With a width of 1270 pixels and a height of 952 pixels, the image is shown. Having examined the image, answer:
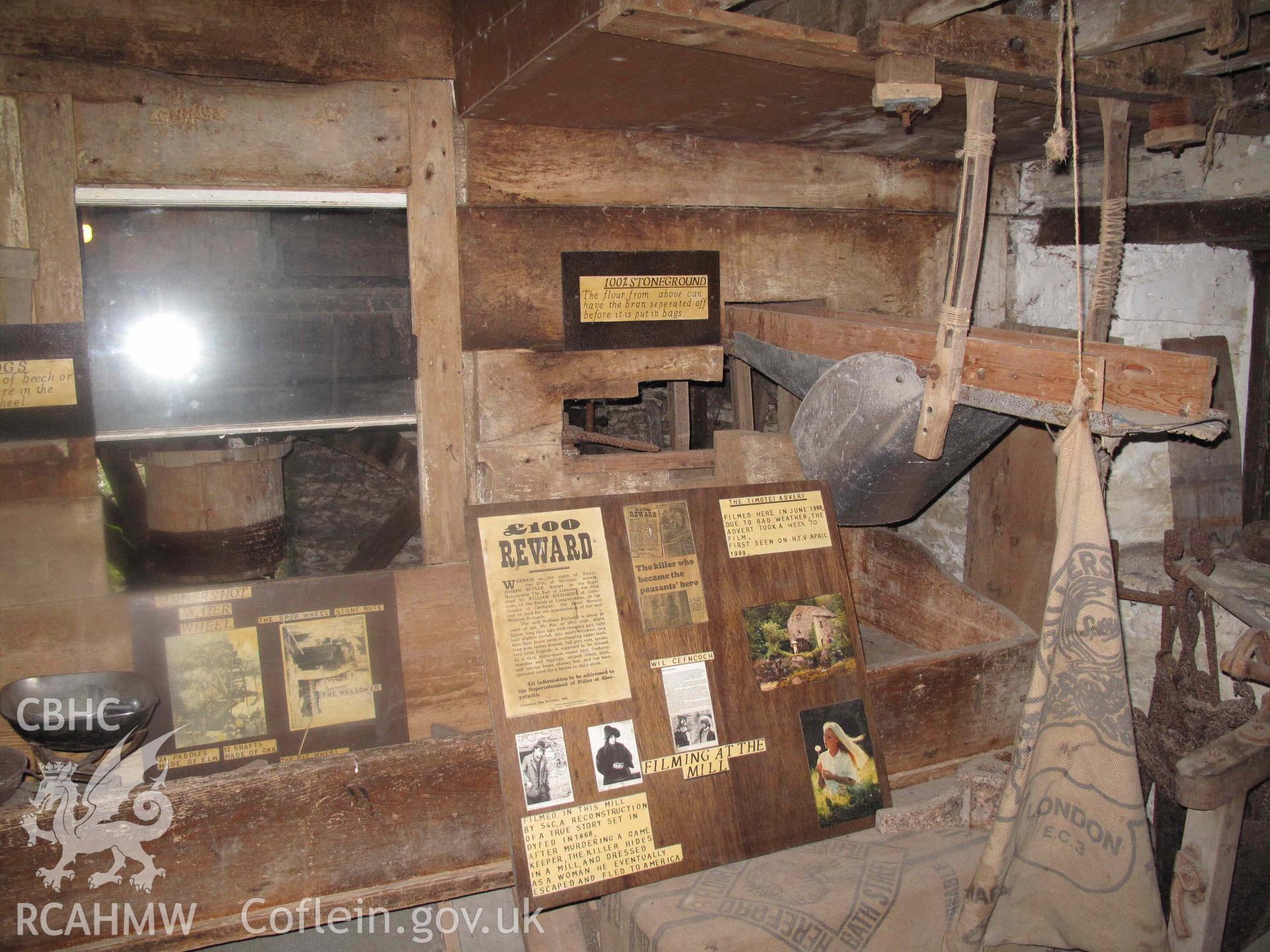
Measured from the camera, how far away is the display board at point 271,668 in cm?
217

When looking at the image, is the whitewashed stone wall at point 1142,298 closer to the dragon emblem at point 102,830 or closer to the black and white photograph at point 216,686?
the black and white photograph at point 216,686

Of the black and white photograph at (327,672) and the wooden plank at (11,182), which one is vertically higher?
the wooden plank at (11,182)

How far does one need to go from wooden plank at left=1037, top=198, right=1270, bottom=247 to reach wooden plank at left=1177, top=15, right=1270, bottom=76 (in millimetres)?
577

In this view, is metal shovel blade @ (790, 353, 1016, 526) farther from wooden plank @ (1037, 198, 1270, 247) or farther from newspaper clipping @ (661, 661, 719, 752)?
wooden plank @ (1037, 198, 1270, 247)

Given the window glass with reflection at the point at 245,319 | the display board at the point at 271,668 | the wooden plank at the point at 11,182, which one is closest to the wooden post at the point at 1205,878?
the display board at the point at 271,668

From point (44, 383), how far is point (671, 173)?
6.31 feet

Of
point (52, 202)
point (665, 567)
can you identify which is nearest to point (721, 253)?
point (665, 567)

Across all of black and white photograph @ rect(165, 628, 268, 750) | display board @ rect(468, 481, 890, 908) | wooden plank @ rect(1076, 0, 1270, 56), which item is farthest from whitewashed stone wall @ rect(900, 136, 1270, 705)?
black and white photograph @ rect(165, 628, 268, 750)

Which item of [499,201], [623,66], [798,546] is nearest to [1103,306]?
[798,546]

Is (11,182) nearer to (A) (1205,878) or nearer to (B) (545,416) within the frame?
(B) (545,416)

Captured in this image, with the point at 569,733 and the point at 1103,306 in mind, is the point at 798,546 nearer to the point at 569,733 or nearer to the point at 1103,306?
the point at 569,733

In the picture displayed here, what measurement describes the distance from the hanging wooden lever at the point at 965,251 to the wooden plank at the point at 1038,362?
5 centimetres

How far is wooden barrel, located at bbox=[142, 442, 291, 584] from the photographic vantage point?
3.06 m

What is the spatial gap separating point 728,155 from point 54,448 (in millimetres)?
2211
